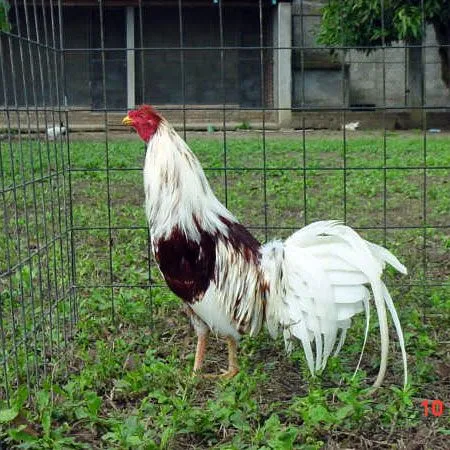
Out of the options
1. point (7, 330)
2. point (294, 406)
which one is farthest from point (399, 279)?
point (7, 330)

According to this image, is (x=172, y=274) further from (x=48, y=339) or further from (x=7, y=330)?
(x=7, y=330)

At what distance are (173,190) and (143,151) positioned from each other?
7.89 m

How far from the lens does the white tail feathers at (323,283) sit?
3186 mm

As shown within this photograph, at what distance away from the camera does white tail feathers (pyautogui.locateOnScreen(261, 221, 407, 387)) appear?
319 centimetres

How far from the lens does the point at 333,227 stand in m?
3.39

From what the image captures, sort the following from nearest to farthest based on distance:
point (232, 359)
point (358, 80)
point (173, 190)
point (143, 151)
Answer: point (173, 190) → point (232, 359) → point (143, 151) → point (358, 80)

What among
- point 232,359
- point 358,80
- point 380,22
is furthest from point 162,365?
point 358,80

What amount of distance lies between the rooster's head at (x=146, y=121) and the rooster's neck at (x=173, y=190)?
1.4 inches

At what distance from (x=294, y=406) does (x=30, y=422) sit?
1.03 meters

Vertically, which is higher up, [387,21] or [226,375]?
[387,21]

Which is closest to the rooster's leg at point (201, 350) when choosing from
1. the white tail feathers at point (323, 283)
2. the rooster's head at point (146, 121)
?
the white tail feathers at point (323, 283)

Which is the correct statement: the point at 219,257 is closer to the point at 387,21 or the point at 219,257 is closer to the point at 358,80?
the point at 387,21

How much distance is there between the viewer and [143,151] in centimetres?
1128

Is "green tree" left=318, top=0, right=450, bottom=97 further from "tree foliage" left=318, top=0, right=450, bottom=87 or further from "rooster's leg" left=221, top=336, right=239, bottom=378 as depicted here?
"rooster's leg" left=221, top=336, right=239, bottom=378
